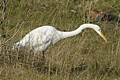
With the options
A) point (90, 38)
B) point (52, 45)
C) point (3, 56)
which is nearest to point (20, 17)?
point (90, 38)

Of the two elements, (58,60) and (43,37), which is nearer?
(58,60)

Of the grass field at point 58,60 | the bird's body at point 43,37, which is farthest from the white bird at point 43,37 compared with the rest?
the grass field at point 58,60

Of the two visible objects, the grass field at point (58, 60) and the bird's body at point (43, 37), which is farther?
the bird's body at point (43, 37)

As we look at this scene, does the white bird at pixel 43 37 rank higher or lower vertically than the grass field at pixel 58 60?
higher

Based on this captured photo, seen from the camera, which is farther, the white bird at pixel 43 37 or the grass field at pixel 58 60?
the white bird at pixel 43 37

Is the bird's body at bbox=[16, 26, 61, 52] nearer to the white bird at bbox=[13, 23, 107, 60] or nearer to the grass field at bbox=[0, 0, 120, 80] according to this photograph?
the white bird at bbox=[13, 23, 107, 60]

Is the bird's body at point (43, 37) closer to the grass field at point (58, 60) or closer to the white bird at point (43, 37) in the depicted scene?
the white bird at point (43, 37)

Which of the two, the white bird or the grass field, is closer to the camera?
the grass field

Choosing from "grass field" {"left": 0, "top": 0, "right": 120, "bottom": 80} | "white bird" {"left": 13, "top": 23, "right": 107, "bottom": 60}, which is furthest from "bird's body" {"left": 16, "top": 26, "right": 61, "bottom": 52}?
"grass field" {"left": 0, "top": 0, "right": 120, "bottom": 80}

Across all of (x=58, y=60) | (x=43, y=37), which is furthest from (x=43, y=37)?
(x=58, y=60)

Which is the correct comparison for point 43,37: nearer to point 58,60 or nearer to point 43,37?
point 43,37

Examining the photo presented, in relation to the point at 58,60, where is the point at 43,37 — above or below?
above

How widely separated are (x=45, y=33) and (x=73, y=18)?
11.6 feet

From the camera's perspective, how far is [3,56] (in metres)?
6.82
